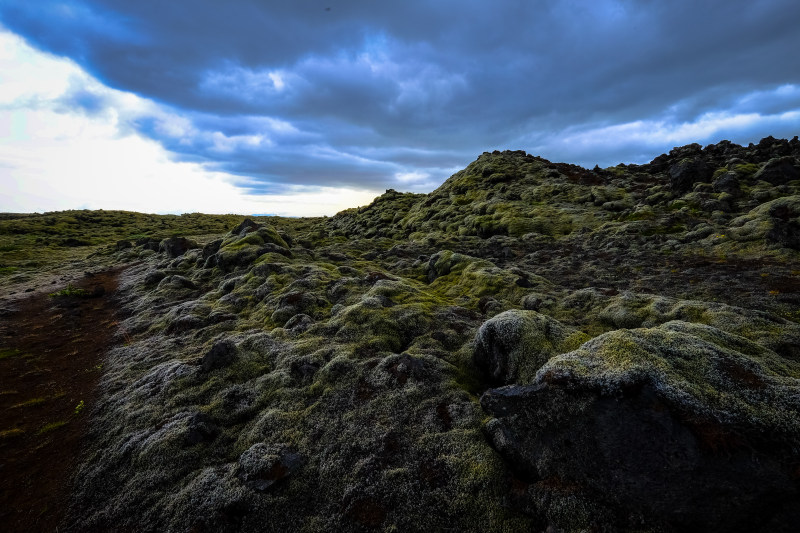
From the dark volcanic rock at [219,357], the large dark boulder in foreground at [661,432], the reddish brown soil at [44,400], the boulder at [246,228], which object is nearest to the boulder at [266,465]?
the reddish brown soil at [44,400]

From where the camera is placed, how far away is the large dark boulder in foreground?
6.01m

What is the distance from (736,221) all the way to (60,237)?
443 feet

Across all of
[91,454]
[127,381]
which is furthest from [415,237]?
[91,454]

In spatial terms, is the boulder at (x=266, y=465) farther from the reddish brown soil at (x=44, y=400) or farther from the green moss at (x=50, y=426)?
the green moss at (x=50, y=426)

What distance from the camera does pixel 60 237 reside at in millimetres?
91500

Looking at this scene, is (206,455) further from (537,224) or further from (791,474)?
(537,224)

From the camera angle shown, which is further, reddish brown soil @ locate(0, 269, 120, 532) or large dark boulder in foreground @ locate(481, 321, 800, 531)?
reddish brown soil @ locate(0, 269, 120, 532)

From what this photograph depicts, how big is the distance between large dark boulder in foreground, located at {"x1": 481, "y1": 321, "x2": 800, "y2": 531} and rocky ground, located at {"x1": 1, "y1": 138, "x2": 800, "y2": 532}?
34 mm

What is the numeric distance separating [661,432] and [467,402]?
5181 millimetres

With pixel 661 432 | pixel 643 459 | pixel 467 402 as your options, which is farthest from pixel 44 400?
pixel 661 432

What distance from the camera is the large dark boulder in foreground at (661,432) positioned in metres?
6.01

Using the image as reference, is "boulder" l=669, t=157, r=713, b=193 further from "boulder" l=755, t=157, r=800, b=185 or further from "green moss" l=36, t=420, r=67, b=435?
"green moss" l=36, t=420, r=67, b=435

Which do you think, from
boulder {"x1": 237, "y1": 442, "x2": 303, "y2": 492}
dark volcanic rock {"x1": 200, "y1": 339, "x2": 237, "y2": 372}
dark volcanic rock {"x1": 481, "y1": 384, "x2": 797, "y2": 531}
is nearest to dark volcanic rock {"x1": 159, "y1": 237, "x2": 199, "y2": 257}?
dark volcanic rock {"x1": 200, "y1": 339, "x2": 237, "y2": 372}

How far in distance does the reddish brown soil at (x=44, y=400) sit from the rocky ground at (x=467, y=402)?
2.42 feet
